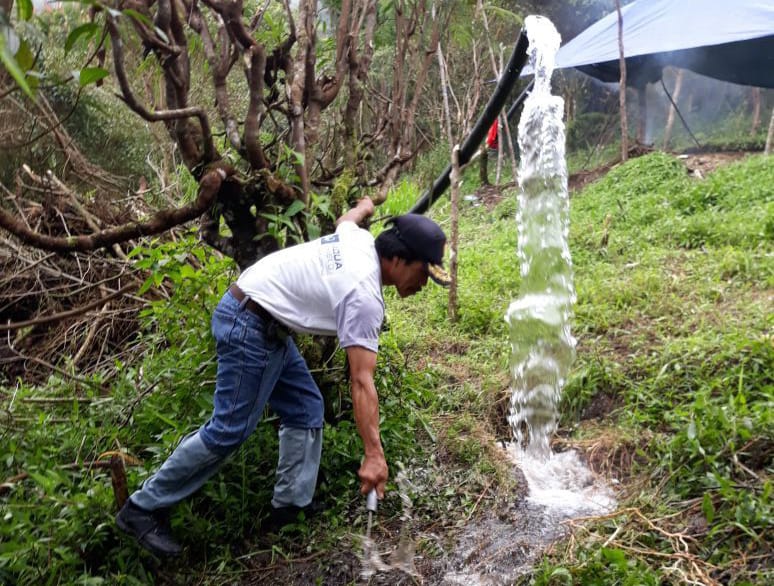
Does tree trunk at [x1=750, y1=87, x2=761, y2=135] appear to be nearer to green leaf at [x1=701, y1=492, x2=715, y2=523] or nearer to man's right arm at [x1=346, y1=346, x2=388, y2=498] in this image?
green leaf at [x1=701, y1=492, x2=715, y2=523]

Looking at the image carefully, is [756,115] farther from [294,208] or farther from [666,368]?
[294,208]

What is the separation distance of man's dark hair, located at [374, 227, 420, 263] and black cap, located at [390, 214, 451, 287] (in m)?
0.01

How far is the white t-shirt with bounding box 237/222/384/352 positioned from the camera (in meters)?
2.21

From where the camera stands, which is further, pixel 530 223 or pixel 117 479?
pixel 530 223

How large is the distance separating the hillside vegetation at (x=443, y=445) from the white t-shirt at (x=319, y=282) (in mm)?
656

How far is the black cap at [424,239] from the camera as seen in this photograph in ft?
7.47

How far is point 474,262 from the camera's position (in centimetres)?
600

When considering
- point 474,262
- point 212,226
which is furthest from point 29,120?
point 474,262

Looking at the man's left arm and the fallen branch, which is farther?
the man's left arm

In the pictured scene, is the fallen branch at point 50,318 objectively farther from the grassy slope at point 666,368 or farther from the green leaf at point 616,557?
the green leaf at point 616,557

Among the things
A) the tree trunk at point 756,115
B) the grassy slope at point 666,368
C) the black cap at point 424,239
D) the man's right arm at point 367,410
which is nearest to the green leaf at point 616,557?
the grassy slope at point 666,368

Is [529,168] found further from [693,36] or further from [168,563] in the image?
[693,36]

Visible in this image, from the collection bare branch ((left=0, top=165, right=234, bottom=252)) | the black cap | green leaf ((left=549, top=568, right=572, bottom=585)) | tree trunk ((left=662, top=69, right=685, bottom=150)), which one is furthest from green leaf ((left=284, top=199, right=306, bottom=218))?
tree trunk ((left=662, top=69, right=685, bottom=150))

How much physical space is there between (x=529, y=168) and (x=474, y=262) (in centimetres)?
103
